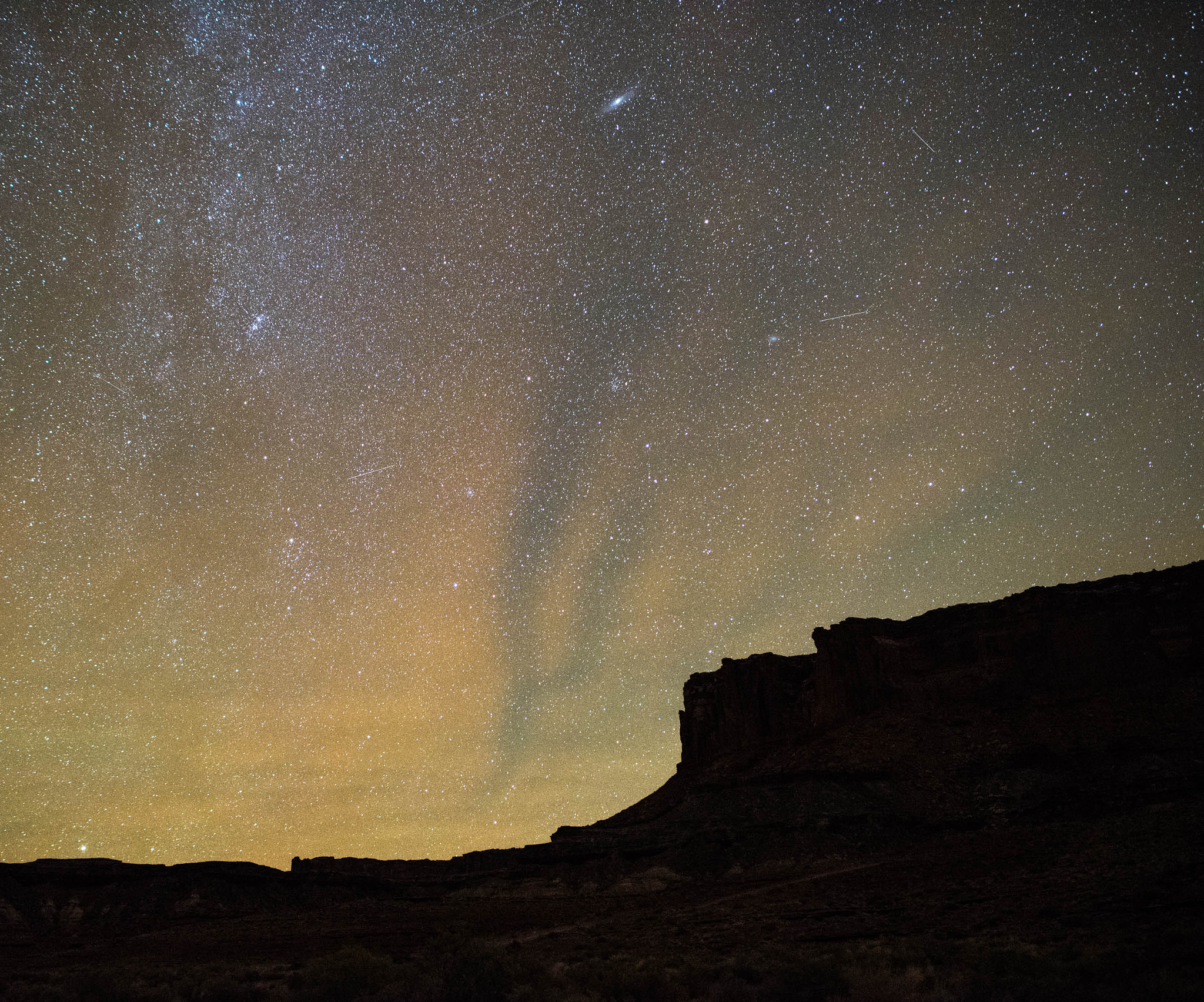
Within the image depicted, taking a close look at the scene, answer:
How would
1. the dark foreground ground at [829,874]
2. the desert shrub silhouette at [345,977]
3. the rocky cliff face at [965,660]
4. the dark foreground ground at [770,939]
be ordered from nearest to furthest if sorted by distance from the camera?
the dark foreground ground at [770,939], the dark foreground ground at [829,874], the desert shrub silhouette at [345,977], the rocky cliff face at [965,660]

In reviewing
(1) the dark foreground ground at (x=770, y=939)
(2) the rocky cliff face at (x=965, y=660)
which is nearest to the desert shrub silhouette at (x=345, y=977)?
(1) the dark foreground ground at (x=770, y=939)

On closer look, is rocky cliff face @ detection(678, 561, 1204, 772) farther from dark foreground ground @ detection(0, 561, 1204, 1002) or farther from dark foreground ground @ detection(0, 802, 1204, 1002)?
dark foreground ground @ detection(0, 802, 1204, 1002)

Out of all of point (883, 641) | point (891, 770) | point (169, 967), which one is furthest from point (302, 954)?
point (883, 641)

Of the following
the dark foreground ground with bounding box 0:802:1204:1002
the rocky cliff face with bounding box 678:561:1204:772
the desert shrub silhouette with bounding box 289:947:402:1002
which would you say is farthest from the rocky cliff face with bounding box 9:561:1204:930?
the desert shrub silhouette with bounding box 289:947:402:1002

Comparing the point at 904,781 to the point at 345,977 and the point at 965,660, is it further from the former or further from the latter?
the point at 345,977

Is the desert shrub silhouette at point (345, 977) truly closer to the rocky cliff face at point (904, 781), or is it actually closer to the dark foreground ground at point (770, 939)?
the dark foreground ground at point (770, 939)

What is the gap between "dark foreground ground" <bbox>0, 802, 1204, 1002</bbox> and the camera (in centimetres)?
1350

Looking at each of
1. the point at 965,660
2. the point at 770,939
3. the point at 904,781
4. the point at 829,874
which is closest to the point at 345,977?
the point at 770,939

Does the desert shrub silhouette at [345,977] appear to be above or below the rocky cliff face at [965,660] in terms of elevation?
below

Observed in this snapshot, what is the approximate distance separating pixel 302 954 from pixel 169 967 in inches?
175

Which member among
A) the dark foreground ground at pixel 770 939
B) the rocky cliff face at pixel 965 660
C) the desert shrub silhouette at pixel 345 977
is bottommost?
the dark foreground ground at pixel 770 939

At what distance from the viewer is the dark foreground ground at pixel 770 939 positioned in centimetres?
1350

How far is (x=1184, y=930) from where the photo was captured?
13.7m

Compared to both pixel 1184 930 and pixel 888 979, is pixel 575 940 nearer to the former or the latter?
pixel 888 979
